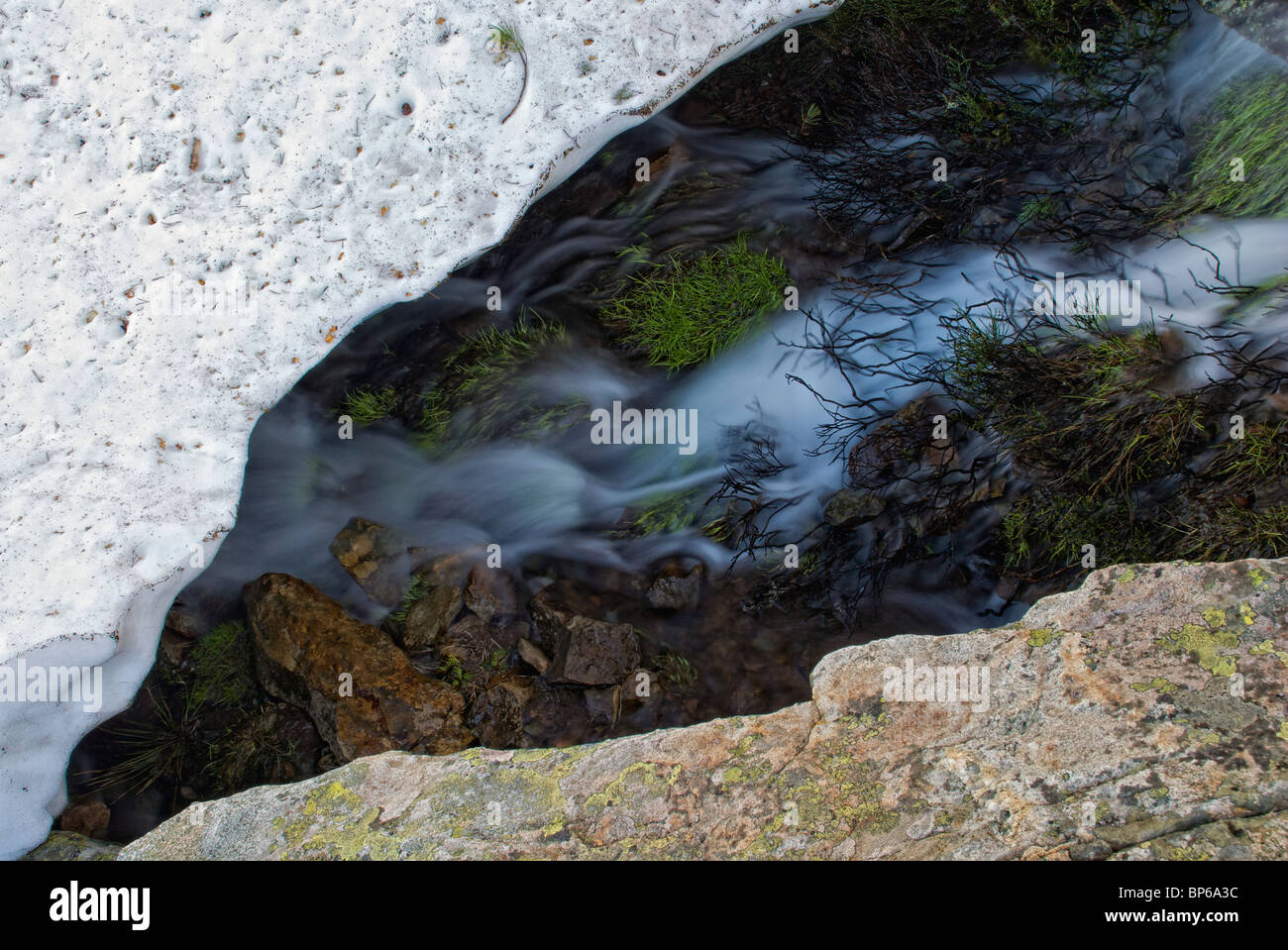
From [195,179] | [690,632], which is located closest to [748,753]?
[690,632]

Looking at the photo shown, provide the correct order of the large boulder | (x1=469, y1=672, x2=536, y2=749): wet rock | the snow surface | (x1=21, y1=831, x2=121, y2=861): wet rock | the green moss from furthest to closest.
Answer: the green moss
(x1=469, y1=672, x2=536, y2=749): wet rock
(x1=21, y1=831, x2=121, y2=861): wet rock
the snow surface
the large boulder

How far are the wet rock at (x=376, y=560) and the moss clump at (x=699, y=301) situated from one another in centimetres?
177

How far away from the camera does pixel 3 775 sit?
3.39 m

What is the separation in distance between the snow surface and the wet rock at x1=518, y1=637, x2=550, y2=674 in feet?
5.52

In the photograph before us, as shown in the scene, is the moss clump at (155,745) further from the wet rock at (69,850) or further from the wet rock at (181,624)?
the wet rock at (69,850)

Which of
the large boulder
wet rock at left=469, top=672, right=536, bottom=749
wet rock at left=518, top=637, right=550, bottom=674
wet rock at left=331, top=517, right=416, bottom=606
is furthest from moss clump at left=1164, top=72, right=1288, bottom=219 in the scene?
wet rock at left=331, top=517, right=416, bottom=606

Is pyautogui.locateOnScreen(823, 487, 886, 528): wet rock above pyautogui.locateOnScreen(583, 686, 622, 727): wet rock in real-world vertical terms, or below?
above

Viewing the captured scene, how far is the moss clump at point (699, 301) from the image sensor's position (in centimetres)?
428

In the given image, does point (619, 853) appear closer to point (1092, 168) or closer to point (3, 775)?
point (3, 775)

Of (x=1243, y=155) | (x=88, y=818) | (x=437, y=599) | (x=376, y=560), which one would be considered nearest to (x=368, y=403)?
(x=376, y=560)

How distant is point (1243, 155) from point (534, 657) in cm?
437

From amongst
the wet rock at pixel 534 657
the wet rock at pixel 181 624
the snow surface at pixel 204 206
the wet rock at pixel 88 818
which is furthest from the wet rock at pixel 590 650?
the wet rock at pixel 88 818

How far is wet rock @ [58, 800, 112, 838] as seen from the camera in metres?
3.78

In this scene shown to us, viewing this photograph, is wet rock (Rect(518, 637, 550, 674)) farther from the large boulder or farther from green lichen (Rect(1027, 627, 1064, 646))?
green lichen (Rect(1027, 627, 1064, 646))
